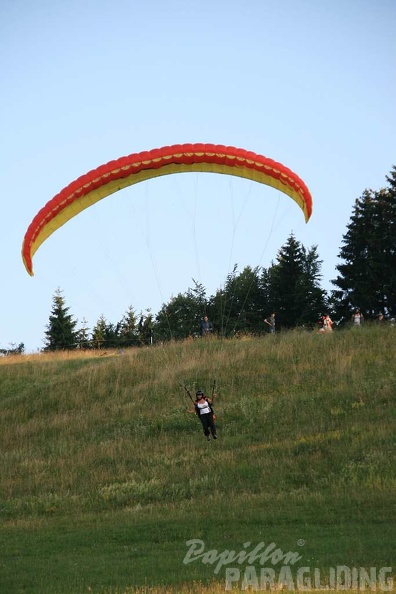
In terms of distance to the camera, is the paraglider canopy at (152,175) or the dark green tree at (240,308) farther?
the dark green tree at (240,308)

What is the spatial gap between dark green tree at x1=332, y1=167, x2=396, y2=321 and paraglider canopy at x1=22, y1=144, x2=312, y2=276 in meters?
26.8

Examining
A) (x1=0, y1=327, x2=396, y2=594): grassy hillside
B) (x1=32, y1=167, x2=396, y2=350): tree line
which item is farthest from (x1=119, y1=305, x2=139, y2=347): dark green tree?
(x1=0, y1=327, x2=396, y2=594): grassy hillside

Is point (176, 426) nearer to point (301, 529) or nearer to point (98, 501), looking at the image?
point (98, 501)

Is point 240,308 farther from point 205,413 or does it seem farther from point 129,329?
point 205,413

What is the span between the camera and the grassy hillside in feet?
53.9

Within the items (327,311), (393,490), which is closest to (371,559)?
(393,490)

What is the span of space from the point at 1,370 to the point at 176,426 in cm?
1353

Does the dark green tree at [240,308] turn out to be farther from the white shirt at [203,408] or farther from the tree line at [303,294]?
the white shirt at [203,408]

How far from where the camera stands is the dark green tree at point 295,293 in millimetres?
56912

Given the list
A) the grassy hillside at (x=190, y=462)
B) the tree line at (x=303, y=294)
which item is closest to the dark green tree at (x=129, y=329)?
the tree line at (x=303, y=294)

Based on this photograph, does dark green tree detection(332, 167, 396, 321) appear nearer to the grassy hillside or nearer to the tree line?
the tree line

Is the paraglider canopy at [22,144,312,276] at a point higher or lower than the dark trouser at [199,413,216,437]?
higher

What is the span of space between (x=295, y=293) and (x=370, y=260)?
5834 mm

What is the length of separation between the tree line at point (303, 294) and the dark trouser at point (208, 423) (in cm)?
1994
